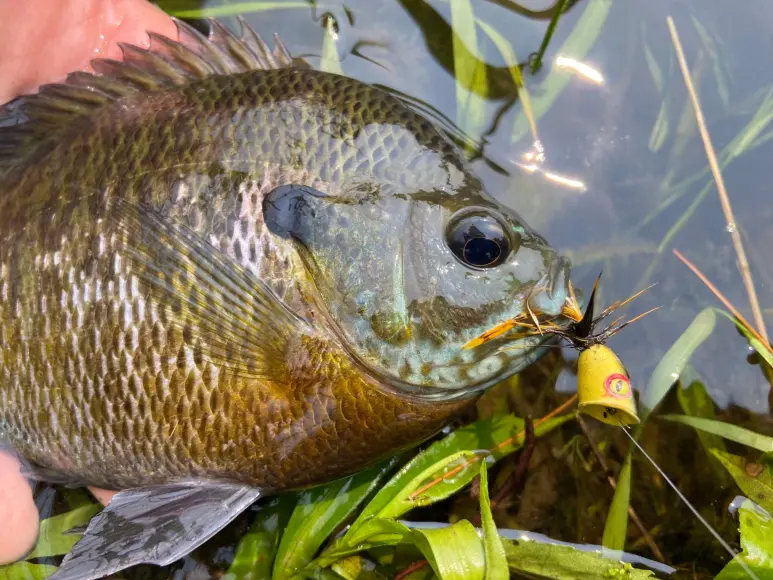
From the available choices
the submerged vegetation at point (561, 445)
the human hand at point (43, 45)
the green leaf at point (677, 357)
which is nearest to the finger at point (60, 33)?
the human hand at point (43, 45)

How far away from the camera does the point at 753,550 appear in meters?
1.84

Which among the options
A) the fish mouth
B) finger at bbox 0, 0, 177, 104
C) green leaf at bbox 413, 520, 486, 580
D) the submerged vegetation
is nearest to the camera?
the fish mouth

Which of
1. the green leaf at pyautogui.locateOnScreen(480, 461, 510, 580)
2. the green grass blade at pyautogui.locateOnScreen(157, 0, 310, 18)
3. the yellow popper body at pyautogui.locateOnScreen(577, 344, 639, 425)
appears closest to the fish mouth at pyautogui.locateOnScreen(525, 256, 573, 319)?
the yellow popper body at pyautogui.locateOnScreen(577, 344, 639, 425)

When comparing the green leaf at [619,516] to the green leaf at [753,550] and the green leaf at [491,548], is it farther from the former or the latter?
the green leaf at [491,548]

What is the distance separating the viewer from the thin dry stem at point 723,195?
2213 mm

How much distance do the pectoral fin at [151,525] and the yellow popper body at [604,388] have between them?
118cm

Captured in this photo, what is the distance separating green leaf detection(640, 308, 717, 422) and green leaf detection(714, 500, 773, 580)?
0.47m

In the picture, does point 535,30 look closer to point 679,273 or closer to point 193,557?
point 679,273

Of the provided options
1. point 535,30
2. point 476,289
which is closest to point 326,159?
point 476,289

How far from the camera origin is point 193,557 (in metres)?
2.37

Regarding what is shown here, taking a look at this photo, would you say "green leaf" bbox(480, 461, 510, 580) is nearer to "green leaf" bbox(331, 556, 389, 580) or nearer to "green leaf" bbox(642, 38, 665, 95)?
"green leaf" bbox(331, 556, 389, 580)

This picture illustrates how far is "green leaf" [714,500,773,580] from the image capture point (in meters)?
1.82

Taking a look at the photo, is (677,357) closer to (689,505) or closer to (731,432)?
(731,432)

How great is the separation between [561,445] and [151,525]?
1.60 meters
